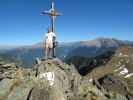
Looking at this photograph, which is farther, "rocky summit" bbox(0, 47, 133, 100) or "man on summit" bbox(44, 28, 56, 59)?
"man on summit" bbox(44, 28, 56, 59)

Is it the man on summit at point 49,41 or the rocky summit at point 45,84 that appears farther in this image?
the man on summit at point 49,41

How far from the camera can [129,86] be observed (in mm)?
164750

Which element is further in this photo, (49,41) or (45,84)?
(49,41)

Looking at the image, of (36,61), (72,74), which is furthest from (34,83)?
(72,74)

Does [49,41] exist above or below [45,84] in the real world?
above

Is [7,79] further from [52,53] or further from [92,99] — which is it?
[92,99]

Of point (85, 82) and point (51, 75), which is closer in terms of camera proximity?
point (51, 75)

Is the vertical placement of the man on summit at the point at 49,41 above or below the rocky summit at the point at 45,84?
above

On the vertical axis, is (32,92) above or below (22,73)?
below

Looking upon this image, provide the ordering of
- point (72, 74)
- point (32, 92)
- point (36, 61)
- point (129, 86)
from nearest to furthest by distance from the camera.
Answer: point (32, 92)
point (36, 61)
point (72, 74)
point (129, 86)

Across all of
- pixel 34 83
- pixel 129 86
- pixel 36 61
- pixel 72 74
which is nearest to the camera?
pixel 34 83

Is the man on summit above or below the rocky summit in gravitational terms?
above

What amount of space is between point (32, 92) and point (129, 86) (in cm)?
14055

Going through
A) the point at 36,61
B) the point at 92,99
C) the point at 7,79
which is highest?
the point at 36,61
